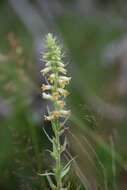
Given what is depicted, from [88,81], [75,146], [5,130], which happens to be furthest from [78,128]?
[88,81]

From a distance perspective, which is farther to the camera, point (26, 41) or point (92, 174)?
point (26, 41)

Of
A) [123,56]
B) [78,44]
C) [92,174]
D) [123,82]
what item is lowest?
[92,174]

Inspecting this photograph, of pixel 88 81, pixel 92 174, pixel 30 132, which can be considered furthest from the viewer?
pixel 88 81

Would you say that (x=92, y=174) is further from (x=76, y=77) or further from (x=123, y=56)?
(x=123, y=56)

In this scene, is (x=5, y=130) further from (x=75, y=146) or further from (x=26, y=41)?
(x=26, y=41)

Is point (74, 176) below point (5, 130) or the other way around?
below

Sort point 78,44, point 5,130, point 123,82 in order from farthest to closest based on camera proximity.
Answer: point 78,44, point 123,82, point 5,130
